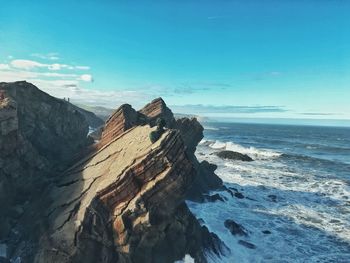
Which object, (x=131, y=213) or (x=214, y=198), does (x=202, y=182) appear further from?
(x=131, y=213)

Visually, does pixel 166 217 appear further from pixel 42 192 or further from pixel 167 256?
pixel 42 192

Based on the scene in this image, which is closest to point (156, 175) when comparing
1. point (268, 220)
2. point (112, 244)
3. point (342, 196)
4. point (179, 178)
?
point (179, 178)

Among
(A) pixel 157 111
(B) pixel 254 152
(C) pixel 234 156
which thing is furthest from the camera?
(B) pixel 254 152

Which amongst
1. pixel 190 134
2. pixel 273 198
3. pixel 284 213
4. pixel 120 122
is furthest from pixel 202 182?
pixel 120 122

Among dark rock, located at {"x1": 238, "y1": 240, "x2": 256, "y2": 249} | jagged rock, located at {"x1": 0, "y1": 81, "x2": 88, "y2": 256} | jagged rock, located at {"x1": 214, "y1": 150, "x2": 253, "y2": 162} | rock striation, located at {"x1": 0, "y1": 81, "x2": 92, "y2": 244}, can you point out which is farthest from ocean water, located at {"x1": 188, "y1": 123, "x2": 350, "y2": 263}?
rock striation, located at {"x1": 0, "y1": 81, "x2": 92, "y2": 244}

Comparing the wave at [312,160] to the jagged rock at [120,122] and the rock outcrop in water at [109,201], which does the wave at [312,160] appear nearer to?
the jagged rock at [120,122]

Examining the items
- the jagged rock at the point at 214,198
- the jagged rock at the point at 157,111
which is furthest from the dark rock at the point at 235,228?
the jagged rock at the point at 157,111
